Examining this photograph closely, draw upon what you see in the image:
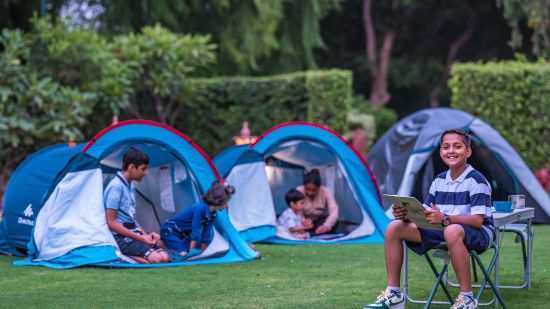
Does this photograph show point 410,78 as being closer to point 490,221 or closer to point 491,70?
point 491,70

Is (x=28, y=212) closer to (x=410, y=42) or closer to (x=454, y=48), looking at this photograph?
(x=454, y=48)

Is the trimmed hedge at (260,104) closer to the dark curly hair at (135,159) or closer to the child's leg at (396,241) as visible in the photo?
the dark curly hair at (135,159)

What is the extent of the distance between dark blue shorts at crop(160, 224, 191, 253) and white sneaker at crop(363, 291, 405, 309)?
2478 mm

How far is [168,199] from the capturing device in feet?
25.0

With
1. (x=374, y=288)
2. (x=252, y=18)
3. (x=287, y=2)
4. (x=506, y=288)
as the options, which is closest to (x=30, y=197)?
(x=374, y=288)

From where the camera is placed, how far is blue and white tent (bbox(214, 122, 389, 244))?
8.19 meters

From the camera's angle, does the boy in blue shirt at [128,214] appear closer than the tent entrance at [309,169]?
Yes

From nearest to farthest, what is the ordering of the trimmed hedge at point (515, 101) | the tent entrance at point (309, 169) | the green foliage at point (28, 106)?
the tent entrance at point (309, 169) → the green foliage at point (28, 106) → the trimmed hedge at point (515, 101)

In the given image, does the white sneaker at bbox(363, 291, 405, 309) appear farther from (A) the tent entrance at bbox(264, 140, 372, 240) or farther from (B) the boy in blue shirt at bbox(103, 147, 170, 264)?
A: (A) the tent entrance at bbox(264, 140, 372, 240)

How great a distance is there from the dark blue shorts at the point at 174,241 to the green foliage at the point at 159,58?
233 inches

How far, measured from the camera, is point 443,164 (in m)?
9.28

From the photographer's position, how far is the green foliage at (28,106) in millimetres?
10922

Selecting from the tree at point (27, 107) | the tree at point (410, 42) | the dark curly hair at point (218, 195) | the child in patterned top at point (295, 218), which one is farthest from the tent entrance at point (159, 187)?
the tree at point (410, 42)

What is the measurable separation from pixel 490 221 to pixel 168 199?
11.9 ft
